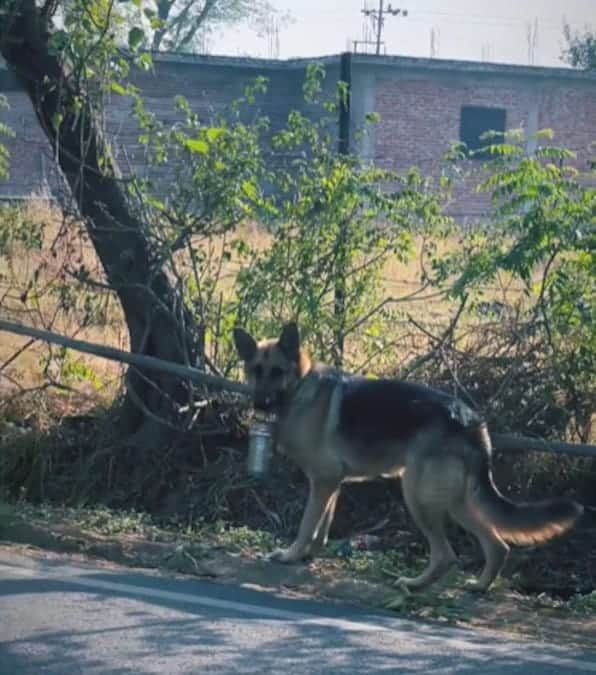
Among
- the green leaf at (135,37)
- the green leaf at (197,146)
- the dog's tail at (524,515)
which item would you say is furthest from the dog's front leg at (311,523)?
the green leaf at (135,37)

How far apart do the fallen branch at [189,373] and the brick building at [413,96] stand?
62.7 feet

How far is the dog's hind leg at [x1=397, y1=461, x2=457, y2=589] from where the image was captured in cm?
820

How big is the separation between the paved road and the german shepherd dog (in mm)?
1033

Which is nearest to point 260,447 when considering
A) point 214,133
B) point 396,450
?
point 396,450

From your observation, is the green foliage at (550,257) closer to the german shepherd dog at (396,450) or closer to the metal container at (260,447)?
the german shepherd dog at (396,450)

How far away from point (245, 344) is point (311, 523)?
1165 millimetres

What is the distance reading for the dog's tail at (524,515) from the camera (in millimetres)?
8008

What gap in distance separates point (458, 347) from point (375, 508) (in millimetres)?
1432

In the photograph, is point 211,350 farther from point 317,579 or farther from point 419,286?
point 317,579

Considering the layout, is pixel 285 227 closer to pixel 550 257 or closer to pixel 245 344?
pixel 550 257

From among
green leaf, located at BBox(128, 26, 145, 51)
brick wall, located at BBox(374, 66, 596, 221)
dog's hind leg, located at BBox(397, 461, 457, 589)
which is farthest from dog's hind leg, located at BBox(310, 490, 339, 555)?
brick wall, located at BBox(374, 66, 596, 221)

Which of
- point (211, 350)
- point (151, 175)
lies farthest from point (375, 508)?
point (151, 175)

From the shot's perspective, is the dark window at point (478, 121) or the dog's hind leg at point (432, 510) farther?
the dark window at point (478, 121)

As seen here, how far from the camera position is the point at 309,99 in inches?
454
